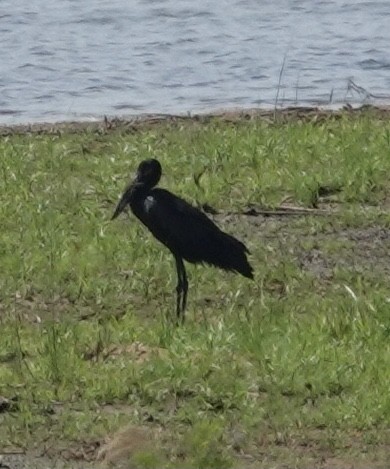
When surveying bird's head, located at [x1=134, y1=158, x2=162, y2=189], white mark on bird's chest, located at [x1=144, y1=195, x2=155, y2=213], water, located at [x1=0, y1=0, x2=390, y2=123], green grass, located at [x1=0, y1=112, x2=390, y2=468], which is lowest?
water, located at [x1=0, y1=0, x2=390, y2=123]

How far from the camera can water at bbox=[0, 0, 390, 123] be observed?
12.6 m

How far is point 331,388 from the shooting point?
6816mm

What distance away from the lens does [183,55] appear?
45.9 ft

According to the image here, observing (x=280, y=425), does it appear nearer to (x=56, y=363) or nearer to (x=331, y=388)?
(x=331, y=388)

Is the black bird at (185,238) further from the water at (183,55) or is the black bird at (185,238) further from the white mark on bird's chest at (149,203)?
the water at (183,55)

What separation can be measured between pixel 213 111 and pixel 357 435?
5729 mm

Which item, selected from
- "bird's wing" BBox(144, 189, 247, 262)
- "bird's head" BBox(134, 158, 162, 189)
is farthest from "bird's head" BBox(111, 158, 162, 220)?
"bird's wing" BBox(144, 189, 247, 262)

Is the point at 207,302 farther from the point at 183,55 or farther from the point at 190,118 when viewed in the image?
the point at 183,55

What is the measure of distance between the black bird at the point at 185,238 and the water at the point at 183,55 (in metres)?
4.22

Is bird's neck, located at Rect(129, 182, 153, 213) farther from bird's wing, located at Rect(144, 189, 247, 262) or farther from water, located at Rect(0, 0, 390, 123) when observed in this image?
water, located at Rect(0, 0, 390, 123)

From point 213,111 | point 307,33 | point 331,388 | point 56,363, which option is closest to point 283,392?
point 331,388

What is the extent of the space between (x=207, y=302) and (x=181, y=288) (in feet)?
1.15

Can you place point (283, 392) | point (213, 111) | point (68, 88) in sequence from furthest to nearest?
point (68, 88)
point (213, 111)
point (283, 392)

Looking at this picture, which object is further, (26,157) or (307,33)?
(307,33)
